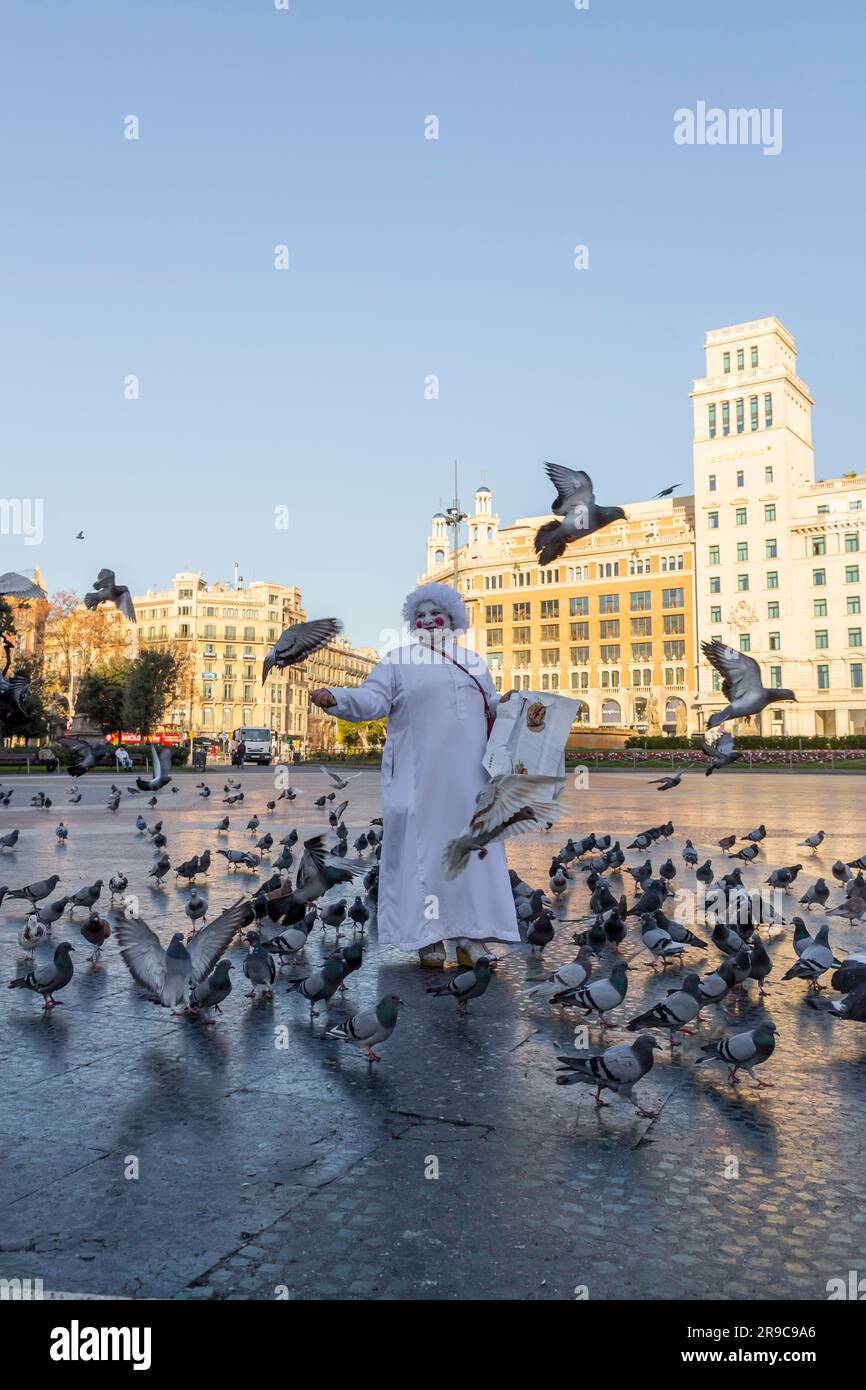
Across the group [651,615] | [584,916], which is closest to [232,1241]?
[584,916]

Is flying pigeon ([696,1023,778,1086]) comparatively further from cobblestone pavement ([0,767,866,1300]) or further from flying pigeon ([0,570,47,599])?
flying pigeon ([0,570,47,599])

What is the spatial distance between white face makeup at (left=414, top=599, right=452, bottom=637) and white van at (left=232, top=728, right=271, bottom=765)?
51.9 metres

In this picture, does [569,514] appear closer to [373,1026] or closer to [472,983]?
[472,983]

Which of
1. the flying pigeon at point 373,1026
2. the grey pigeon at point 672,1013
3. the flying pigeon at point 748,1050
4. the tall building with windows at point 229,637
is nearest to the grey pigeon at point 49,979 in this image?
the flying pigeon at point 373,1026

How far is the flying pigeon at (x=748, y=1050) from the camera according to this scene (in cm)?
371

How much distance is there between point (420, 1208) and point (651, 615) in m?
85.8

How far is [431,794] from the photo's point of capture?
5863 millimetres

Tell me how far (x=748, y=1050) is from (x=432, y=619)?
3.43m

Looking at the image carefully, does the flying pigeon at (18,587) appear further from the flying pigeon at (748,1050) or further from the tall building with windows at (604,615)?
the tall building with windows at (604,615)

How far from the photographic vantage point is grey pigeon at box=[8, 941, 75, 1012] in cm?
493

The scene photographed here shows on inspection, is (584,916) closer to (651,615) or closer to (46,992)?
(46,992)

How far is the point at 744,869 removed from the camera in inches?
398

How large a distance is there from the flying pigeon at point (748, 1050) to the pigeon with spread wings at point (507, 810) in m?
1.21

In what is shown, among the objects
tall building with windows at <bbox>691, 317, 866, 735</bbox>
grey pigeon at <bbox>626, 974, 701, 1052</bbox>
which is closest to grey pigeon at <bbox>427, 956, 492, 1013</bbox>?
grey pigeon at <bbox>626, 974, 701, 1052</bbox>
